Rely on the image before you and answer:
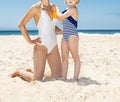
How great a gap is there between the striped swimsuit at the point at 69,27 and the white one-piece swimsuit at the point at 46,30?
0.32 m

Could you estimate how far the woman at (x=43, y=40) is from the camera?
20.3 feet

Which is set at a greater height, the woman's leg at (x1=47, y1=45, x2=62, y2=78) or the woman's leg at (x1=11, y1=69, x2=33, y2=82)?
the woman's leg at (x1=47, y1=45, x2=62, y2=78)

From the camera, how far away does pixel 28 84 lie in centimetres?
608

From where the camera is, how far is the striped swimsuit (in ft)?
19.4

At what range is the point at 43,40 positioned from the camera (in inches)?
243

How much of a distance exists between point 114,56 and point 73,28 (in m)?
4.47

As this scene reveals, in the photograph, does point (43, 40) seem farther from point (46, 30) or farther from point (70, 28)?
point (70, 28)

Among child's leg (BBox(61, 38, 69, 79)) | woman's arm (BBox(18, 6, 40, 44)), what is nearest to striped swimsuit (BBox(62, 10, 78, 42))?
child's leg (BBox(61, 38, 69, 79))

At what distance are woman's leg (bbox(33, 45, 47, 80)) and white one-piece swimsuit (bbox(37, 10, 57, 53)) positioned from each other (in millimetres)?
98

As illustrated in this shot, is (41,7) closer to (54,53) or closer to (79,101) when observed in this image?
(54,53)

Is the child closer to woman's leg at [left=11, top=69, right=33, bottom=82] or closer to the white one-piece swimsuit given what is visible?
the white one-piece swimsuit

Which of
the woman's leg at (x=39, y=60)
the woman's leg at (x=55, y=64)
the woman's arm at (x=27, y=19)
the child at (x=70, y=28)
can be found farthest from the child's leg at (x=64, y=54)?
the woman's arm at (x=27, y=19)

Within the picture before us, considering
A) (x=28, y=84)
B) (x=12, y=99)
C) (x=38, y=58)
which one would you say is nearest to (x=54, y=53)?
(x=38, y=58)

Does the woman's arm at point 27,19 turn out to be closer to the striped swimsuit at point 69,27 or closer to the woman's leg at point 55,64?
the woman's leg at point 55,64
